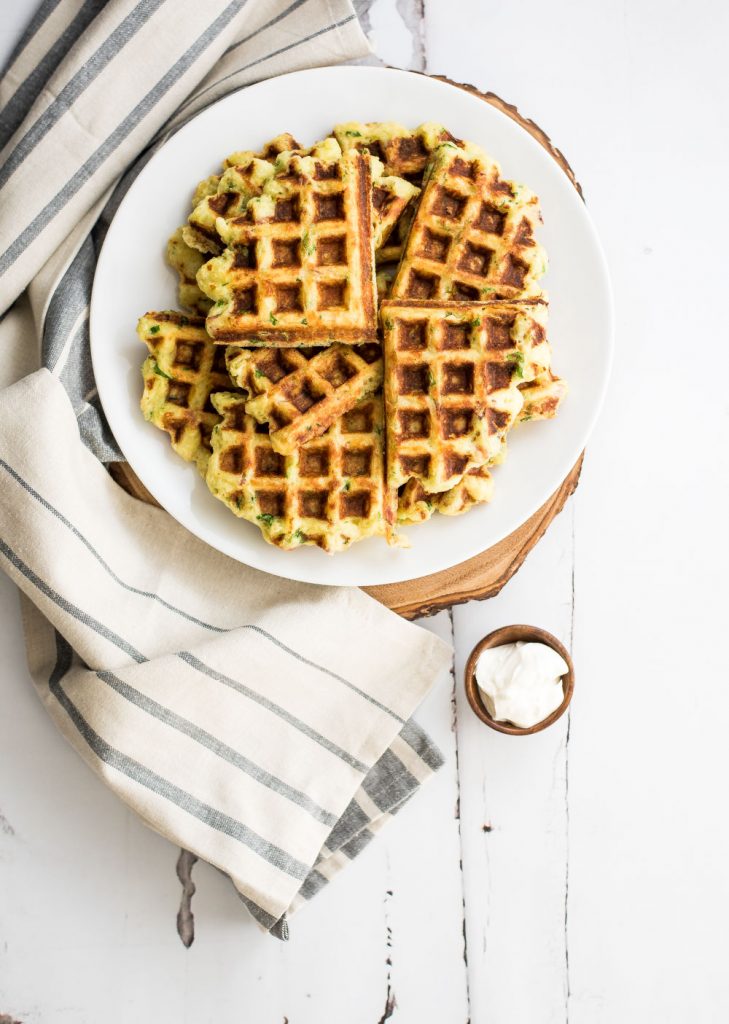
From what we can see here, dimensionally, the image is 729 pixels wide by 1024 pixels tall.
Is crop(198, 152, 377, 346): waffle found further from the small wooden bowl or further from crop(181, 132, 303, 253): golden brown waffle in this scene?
the small wooden bowl

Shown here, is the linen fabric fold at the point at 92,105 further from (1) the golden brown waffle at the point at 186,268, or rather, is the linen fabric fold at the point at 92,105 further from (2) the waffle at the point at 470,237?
(2) the waffle at the point at 470,237

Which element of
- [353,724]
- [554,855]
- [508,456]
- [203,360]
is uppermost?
[203,360]

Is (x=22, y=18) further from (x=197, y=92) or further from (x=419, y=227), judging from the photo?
(x=419, y=227)

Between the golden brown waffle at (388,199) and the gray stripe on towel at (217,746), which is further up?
the golden brown waffle at (388,199)

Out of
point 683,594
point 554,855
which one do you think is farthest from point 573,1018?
point 683,594

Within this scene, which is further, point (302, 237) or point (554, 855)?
point (554, 855)

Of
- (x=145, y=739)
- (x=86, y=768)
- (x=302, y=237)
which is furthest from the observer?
(x=86, y=768)

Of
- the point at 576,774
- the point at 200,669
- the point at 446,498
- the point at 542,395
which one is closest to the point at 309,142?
the point at 542,395

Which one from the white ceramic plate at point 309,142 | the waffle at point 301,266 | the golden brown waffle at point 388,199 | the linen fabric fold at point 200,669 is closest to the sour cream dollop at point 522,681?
the linen fabric fold at point 200,669

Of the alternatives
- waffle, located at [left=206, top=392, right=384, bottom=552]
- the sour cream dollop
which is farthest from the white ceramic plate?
the sour cream dollop
